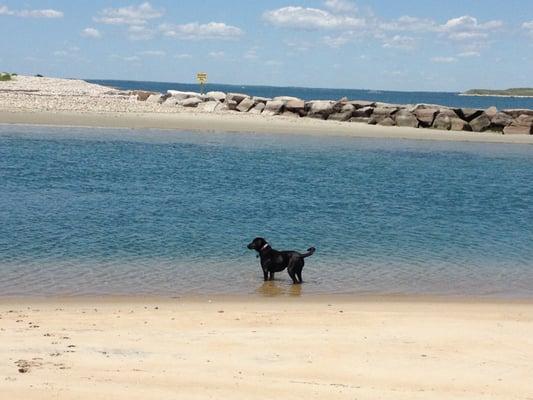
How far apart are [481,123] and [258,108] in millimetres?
11669

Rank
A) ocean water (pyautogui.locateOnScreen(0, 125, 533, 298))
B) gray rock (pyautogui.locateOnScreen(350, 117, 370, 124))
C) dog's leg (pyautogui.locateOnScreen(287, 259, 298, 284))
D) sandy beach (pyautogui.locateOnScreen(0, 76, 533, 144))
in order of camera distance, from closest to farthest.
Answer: dog's leg (pyautogui.locateOnScreen(287, 259, 298, 284))
ocean water (pyautogui.locateOnScreen(0, 125, 533, 298))
sandy beach (pyautogui.locateOnScreen(0, 76, 533, 144))
gray rock (pyautogui.locateOnScreen(350, 117, 370, 124))

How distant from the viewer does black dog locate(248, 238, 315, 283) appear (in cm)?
1177

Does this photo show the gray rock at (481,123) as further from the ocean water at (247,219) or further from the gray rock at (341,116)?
the ocean water at (247,219)

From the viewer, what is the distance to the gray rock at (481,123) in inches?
1666

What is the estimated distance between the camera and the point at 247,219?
670 inches

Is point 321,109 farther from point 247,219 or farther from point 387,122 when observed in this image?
point 247,219

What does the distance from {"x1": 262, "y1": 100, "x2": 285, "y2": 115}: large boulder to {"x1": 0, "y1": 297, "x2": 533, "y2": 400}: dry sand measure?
34851mm

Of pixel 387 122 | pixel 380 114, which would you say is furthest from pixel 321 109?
pixel 387 122

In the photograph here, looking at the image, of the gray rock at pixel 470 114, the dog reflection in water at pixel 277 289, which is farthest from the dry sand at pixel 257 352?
the gray rock at pixel 470 114

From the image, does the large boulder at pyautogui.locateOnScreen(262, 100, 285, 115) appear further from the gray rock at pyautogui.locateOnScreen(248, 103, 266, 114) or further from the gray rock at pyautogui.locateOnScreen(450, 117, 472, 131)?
the gray rock at pyautogui.locateOnScreen(450, 117, 472, 131)

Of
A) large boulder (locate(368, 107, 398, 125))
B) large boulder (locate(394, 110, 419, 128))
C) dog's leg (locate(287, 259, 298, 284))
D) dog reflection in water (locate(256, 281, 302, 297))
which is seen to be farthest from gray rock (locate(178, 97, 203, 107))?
dog's leg (locate(287, 259, 298, 284))

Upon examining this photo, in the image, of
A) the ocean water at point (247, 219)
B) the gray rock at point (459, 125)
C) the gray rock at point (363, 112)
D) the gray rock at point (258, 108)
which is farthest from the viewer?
the gray rock at point (258, 108)

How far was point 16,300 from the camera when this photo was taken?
10.1 metres

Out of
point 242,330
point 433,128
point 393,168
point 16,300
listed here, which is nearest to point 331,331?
point 242,330
